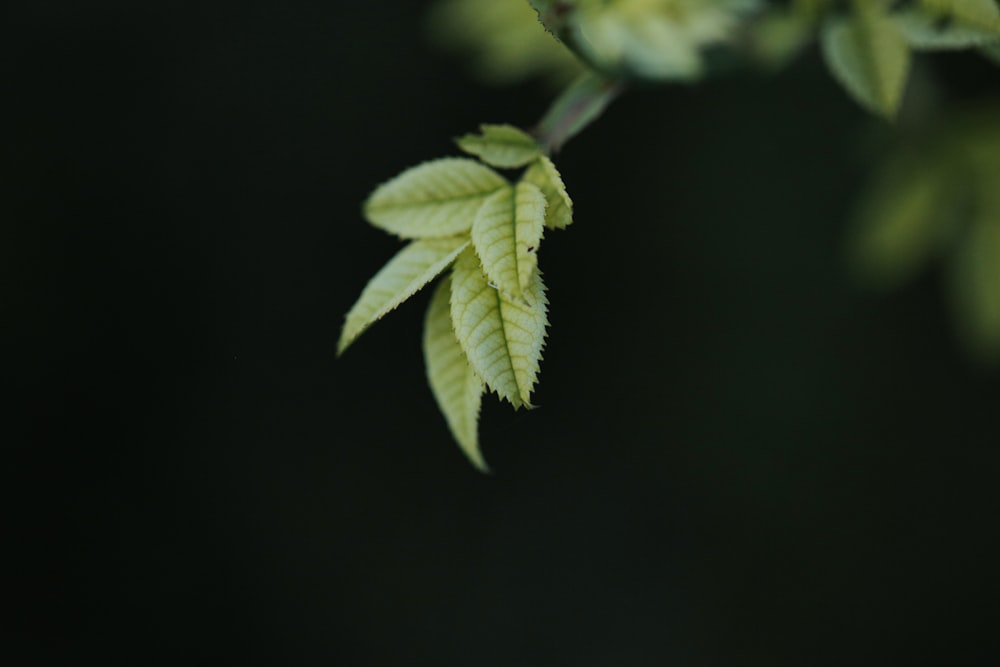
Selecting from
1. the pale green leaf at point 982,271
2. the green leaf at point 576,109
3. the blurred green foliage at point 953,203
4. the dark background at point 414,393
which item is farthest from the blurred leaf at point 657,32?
the dark background at point 414,393

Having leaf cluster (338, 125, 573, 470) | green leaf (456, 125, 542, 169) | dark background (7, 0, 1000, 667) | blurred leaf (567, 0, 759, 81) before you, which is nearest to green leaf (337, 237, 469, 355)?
leaf cluster (338, 125, 573, 470)

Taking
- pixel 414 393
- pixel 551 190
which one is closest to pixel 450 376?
pixel 551 190

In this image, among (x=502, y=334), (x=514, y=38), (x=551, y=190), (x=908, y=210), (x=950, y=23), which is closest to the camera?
(x=502, y=334)

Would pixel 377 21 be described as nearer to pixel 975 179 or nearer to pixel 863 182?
pixel 863 182

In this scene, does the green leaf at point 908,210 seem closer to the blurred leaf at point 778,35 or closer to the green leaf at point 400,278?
the blurred leaf at point 778,35

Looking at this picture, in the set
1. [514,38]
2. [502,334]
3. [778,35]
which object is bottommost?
[502,334]

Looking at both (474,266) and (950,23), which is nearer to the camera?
(474,266)

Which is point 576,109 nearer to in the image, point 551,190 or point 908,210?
point 551,190
